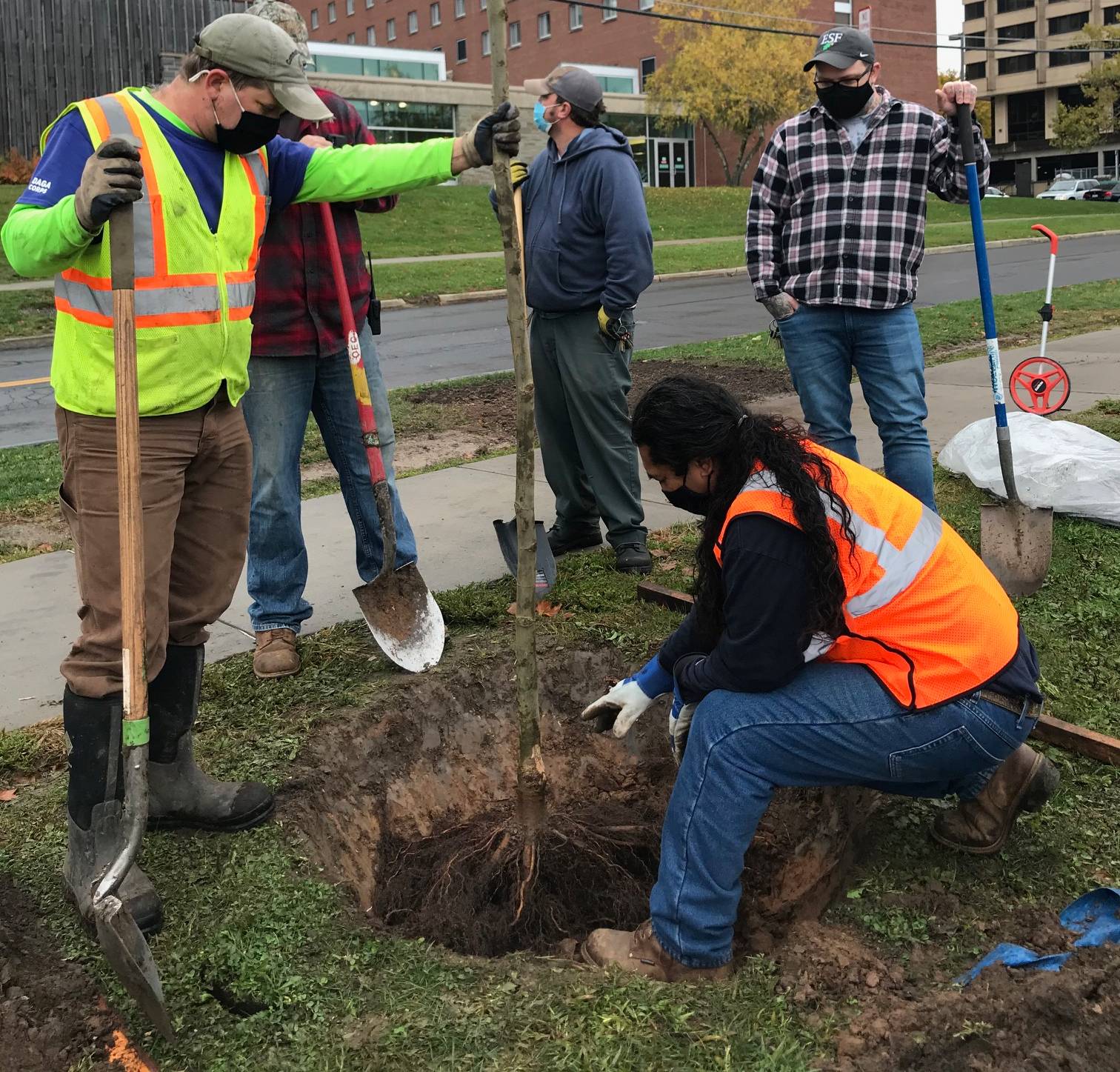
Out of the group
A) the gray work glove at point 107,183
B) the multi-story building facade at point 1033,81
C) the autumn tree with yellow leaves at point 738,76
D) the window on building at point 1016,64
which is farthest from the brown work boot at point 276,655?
the window on building at point 1016,64

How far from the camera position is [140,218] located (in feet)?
8.71

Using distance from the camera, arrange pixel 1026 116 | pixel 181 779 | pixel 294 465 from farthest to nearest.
Result: pixel 1026 116
pixel 294 465
pixel 181 779

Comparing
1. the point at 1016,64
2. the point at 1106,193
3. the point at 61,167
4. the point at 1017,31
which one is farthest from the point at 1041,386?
the point at 1017,31

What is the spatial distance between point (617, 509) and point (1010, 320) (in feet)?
28.5

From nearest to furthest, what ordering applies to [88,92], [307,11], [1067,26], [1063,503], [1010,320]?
[1063,503] → [1010,320] → [88,92] → [1067,26] → [307,11]

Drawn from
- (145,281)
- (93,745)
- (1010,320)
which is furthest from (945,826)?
(1010,320)

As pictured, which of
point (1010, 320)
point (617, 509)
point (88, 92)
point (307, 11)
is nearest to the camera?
point (617, 509)

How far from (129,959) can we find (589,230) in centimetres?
343

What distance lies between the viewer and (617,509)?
502cm

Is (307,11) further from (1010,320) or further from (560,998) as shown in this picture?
(560,998)

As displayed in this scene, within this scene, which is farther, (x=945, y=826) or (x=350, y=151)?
(x=350, y=151)

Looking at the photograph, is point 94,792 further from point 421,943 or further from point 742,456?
point 742,456

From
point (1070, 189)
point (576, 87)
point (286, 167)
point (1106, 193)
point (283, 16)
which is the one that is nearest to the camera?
point (286, 167)

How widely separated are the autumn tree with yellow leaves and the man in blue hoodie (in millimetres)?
37710
